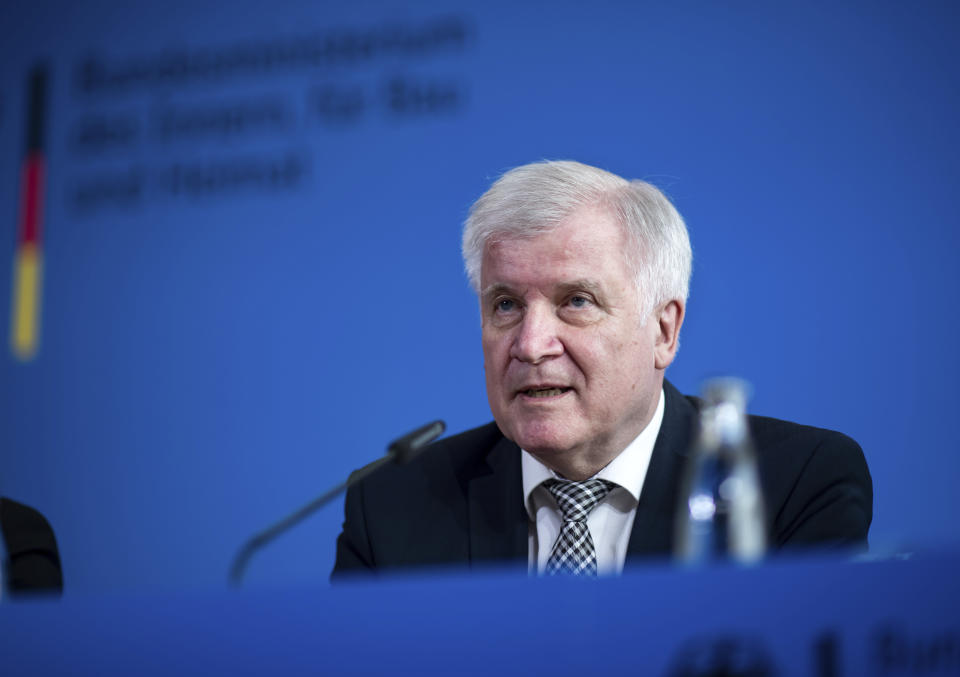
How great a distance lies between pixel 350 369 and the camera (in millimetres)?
3465

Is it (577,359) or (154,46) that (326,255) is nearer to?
(154,46)

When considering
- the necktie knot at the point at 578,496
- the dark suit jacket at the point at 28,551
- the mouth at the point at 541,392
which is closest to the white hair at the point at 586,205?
the mouth at the point at 541,392

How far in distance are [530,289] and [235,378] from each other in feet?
6.45

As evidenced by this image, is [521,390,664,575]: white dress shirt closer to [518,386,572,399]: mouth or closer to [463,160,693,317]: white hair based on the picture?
[518,386,572,399]: mouth

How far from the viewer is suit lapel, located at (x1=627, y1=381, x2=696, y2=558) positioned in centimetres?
191

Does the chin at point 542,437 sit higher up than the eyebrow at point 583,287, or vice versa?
the eyebrow at point 583,287

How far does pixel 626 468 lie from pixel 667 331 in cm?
34

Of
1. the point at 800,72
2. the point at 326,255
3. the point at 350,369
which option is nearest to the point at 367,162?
the point at 326,255

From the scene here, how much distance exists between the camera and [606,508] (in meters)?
2.03

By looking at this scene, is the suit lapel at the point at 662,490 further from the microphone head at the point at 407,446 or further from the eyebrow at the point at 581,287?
the microphone head at the point at 407,446

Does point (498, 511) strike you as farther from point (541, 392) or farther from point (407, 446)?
point (407, 446)

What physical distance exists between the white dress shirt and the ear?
0.53ft

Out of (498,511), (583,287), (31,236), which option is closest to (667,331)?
(583,287)

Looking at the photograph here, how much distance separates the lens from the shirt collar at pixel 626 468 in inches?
79.9
